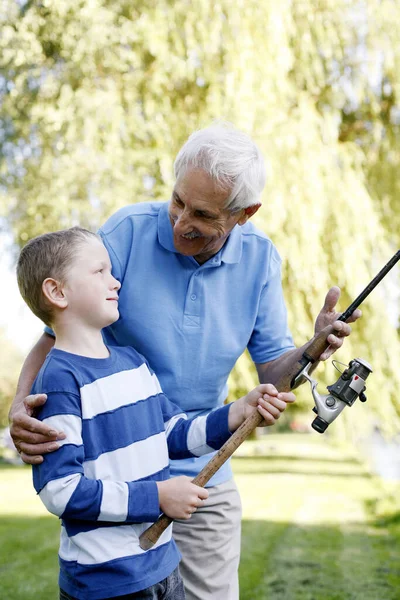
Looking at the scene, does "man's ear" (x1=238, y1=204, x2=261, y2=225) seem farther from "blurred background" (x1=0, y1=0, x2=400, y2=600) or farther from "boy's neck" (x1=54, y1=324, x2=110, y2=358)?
"blurred background" (x1=0, y1=0, x2=400, y2=600)

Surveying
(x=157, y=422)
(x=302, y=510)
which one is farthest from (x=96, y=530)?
(x=302, y=510)

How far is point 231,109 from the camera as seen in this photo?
336 inches

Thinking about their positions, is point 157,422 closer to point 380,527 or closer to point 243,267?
point 243,267

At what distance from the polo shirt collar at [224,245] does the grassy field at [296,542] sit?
12.4 feet

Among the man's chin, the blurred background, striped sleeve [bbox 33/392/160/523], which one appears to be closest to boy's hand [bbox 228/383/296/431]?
striped sleeve [bbox 33/392/160/523]

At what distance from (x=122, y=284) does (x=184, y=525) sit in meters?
0.88

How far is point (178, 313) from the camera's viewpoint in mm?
2781

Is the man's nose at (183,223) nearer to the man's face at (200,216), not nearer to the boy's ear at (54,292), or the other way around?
the man's face at (200,216)

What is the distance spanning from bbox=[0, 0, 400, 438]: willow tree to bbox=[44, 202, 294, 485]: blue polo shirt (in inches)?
221

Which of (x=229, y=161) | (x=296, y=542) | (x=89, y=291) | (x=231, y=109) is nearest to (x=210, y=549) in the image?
(x=89, y=291)

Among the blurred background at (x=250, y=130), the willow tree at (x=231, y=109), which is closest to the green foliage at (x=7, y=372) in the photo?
the blurred background at (x=250, y=130)

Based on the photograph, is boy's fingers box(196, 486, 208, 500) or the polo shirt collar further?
the polo shirt collar

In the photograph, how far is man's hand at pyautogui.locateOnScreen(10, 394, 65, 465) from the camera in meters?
2.13

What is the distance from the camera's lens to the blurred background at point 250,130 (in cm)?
871
